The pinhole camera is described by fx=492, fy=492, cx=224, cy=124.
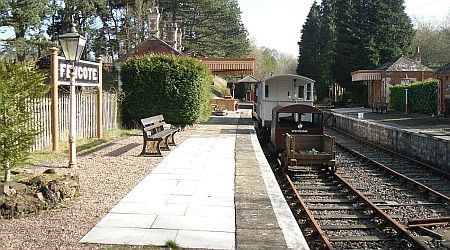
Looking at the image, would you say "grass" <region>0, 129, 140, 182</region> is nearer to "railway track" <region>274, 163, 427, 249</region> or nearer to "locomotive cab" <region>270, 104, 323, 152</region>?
"railway track" <region>274, 163, 427, 249</region>

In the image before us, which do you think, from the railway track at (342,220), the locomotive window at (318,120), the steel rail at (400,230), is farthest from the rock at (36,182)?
the locomotive window at (318,120)

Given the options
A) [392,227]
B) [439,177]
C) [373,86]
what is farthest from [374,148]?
[373,86]

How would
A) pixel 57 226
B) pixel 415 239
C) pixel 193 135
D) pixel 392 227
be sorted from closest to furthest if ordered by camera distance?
pixel 57 226, pixel 415 239, pixel 392 227, pixel 193 135

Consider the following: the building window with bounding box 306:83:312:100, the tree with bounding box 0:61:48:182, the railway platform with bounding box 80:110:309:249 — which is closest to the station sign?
the railway platform with bounding box 80:110:309:249

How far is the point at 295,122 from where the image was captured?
15961mm

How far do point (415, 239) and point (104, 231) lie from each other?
4.41m

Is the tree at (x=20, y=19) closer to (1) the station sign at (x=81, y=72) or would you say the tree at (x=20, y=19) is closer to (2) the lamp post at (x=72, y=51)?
(1) the station sign at (x=81, y=72)

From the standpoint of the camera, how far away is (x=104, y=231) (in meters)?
6.15

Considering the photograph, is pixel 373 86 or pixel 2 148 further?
pixel 373 86

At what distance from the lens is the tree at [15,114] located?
720 cm

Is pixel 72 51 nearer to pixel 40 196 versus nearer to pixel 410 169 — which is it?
pixel 40 196

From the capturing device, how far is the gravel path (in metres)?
5.73

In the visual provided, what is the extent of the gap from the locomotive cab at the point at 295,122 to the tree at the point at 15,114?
894 cm

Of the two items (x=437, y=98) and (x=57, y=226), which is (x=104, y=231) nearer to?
(x=57, y=226)
